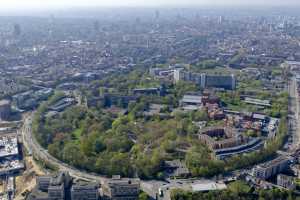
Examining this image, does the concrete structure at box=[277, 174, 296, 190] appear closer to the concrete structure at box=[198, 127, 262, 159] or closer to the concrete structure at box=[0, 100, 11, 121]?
the concrete structure at box=[198, 127, 262, 159]

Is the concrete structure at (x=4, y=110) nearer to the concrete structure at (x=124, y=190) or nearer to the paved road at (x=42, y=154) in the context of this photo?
the paved road at (x=42, y=154)

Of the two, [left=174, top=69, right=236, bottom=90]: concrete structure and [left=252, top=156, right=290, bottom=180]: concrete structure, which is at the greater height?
[left=174, top=69, right=236, bottom=90]: concrete structure

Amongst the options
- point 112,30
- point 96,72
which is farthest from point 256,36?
point 96,72

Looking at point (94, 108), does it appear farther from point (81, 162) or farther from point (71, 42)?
point (71, 42)

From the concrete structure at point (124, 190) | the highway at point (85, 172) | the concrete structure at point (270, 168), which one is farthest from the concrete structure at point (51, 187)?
the concrete structure at point (270, 168)

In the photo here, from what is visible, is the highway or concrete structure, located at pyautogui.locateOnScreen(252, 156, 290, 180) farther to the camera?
concrete structure, located at pyautogui.locateOnScreen(252, 156, 290, 180)

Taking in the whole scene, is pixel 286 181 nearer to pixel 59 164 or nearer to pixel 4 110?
pixel 59 164

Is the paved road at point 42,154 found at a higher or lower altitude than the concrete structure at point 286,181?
lower

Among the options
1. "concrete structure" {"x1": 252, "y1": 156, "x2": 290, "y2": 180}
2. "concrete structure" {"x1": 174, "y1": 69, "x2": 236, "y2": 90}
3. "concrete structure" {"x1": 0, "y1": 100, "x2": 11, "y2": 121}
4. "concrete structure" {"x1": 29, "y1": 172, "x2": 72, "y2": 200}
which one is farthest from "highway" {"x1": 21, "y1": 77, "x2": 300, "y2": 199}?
"concrete structure" {"x1": 174, "y1": 69, "x2": 236, "y2": 90}
